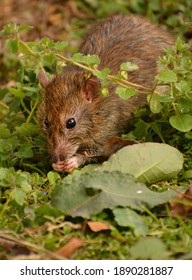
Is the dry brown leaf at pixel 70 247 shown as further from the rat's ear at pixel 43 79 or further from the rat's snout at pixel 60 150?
the rat's ear at pixel 43 79

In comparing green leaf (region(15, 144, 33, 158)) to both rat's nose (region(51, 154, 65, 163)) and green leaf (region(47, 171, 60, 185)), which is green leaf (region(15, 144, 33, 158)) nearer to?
rat's nose (region(51, 154, 65, 163))

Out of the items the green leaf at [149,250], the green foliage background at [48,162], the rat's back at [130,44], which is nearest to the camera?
the green leaf at [149,250]

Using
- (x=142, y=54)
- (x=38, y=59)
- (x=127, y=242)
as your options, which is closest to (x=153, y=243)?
(x=127, y=242)

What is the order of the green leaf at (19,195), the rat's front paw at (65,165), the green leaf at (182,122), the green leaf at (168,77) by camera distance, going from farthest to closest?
the rat's front paw at (65,165) < the green leaf at (182,122) < the green leaf at (168,77) < the green leaf at (19,195)

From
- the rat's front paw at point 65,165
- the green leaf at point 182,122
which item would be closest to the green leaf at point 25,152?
the rat's front paw at point 65,165

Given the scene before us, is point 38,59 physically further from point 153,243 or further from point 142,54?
point 153,243

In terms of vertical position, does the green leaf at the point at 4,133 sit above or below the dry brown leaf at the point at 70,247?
below

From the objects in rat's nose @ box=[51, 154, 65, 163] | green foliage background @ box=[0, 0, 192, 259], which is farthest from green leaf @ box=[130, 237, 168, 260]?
rat's nose @ box=[51, 154, 65, 163]

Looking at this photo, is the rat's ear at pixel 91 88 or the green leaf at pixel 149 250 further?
the rat's ear at pixel 91 88
